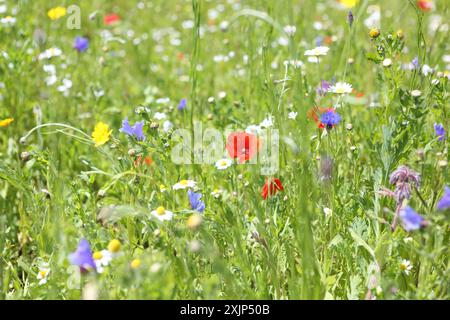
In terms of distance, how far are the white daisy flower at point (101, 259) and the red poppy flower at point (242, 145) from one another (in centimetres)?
49

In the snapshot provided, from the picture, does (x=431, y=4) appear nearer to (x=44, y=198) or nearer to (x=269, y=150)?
(x=269, y=150)

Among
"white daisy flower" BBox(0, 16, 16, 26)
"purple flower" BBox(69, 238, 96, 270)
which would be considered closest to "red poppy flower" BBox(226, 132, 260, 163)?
"purple flower" BBox(69, 238, 96, 270)

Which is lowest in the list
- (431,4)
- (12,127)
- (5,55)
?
(12,127)

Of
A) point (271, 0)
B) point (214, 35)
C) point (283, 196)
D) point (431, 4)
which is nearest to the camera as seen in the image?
point (283, 196)

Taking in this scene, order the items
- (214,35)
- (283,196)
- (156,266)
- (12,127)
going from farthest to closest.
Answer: (214,35), (12,127), (283,196), (156,266)

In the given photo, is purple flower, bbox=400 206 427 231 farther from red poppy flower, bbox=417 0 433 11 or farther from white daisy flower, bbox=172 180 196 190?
red poppy flower, bbox=417 0 433 11

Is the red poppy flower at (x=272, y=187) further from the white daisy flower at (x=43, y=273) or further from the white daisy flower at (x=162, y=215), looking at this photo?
the white daisy flower at (x=43, y=273)

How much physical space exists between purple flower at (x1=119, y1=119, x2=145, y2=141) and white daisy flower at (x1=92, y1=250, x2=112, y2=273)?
43 centimetres

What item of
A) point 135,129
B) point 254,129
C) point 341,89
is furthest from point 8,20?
point 341,89

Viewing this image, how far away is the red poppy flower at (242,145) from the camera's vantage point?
65.7 inches

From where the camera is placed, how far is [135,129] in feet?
5.67

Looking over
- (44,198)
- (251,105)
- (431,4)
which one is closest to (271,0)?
(251,105)

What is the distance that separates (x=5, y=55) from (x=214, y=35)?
64.2 inches
